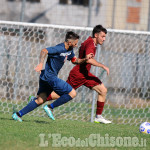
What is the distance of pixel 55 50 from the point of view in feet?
21.1

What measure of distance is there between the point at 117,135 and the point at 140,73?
4.76m

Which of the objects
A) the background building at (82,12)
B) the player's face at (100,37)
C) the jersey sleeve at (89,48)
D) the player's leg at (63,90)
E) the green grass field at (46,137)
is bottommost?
the green grass field at (46,137)

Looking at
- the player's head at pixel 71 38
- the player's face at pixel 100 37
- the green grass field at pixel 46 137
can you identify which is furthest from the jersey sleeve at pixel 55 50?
the green grass field at pixel 46 137

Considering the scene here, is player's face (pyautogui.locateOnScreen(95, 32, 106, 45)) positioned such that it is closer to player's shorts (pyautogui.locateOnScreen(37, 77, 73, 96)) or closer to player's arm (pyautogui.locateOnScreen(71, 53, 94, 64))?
player's arm (pyautogui.locateOnScreen(71, 53, 94, 64))


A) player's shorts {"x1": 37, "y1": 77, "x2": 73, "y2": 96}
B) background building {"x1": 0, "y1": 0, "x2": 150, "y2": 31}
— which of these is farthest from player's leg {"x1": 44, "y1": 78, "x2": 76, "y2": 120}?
background building {"x1": 0, "y1": 0, "x2": 150, "y2": 31}

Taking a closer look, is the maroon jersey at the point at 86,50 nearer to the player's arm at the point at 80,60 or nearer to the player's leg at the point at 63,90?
the player's arm at the point at 80,60

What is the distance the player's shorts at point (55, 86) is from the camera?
257 inches

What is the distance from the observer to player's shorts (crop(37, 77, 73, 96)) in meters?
6.54

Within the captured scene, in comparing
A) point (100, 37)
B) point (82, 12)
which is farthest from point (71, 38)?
point (82, 12)

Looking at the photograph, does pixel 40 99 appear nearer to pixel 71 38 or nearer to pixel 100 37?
pixel 71 38

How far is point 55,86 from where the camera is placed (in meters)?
6.54

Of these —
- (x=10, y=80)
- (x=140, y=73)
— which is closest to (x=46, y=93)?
(x=10, y=80)

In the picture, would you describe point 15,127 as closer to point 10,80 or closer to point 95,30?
point 95,30

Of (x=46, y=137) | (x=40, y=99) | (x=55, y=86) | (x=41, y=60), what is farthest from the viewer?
(x=40, y=99)
